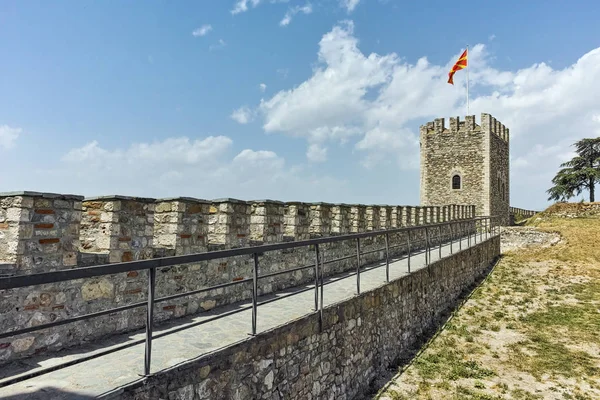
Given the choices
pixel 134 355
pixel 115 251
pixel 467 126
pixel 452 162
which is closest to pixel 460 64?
pixel 467 126

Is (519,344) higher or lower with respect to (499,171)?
lower

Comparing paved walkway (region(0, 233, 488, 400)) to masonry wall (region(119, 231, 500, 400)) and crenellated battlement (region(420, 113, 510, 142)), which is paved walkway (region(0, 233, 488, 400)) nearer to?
masonry wall (region(119, 231, 500, 400))

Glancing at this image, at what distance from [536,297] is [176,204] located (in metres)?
11.5

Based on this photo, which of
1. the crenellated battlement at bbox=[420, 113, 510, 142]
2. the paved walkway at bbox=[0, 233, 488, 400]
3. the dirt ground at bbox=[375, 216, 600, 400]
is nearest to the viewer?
the paved walkway at bbox=[0, 233, 488, 400]

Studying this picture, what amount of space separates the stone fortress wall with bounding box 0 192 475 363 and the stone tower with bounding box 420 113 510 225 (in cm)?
2224

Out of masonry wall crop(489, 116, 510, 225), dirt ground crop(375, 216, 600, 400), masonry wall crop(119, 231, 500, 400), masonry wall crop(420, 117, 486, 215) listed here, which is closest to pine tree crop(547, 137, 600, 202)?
masonry wall crop(489, 116, 510, 225)

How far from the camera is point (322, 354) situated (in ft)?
17.2

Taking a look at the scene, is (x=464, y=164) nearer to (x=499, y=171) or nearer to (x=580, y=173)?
(x=499, y=171)

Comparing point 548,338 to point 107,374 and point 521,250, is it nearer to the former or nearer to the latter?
point 107,374

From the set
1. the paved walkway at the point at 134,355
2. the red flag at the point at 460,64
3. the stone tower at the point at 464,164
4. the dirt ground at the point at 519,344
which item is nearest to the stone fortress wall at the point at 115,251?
the paved walkway at the point at 134,355

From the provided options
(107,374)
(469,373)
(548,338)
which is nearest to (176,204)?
(107,374)

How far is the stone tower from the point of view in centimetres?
2591

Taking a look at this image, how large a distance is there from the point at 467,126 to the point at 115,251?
26906 millimetres

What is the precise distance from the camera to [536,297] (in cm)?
1180
